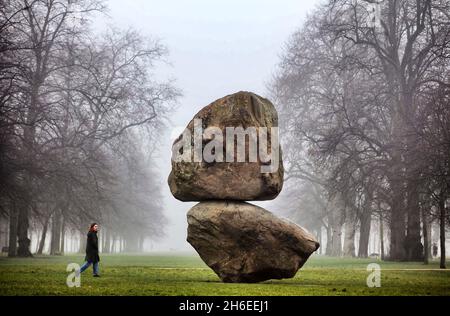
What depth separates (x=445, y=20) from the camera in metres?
33.2

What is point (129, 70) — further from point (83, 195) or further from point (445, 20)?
point (445, 20)

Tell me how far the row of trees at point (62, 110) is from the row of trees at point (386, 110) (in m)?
10.3

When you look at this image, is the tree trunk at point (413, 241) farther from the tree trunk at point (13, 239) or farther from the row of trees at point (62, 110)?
the tree trunk at point (13, 239)

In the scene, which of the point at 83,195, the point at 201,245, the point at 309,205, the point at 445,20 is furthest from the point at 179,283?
the point at 309,205

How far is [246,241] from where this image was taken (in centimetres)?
1645

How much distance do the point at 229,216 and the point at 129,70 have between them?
28089 millimetres

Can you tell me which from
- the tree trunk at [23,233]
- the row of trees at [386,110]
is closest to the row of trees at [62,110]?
the tree trunk at [23,233]

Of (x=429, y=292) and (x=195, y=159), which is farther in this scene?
(x=195, y=159)

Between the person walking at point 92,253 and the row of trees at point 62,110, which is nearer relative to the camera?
the person walking at point 92,253

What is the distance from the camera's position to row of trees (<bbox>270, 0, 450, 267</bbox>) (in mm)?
25156

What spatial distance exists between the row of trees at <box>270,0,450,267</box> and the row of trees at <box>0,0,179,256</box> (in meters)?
10.3

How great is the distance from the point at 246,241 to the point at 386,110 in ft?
73.5

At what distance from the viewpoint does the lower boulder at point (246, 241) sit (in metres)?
16.4

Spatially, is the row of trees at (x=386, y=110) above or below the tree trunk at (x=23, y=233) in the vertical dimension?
above
